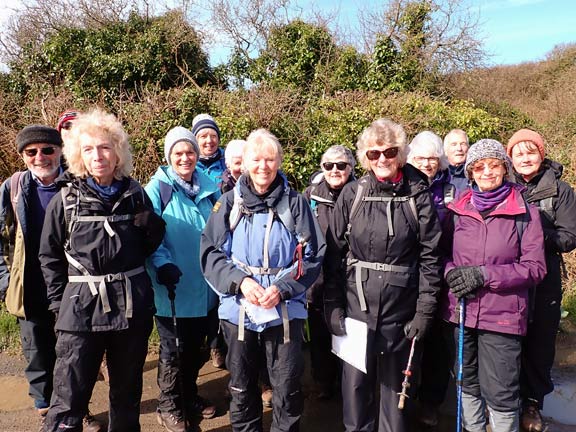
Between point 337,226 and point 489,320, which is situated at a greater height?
point 337,226

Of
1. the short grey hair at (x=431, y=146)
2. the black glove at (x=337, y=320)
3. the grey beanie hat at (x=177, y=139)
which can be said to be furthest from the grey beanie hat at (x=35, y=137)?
the short grey hair at (x=431, y=146)

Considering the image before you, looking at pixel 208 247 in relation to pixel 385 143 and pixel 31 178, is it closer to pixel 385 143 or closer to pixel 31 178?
pixel 385 143

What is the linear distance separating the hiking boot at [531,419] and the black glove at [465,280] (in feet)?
4.80

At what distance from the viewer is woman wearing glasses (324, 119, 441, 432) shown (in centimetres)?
280

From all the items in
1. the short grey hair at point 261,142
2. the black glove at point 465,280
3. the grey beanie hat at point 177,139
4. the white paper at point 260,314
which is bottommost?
the white paper at point 260,314

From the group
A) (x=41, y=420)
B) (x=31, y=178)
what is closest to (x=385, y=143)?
(x=31, y=178)

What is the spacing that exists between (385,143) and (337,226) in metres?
0.63

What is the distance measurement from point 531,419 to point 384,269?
75.7 inches

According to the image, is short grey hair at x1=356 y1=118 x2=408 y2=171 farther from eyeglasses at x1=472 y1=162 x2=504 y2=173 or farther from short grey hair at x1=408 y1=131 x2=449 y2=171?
short grey hair at x1=408 y1=131 x2=449 y2=171

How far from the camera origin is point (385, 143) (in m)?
2.80

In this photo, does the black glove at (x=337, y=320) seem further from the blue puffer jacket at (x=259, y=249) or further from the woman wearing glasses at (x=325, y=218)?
the woman wearing glasses at (x=325, y=218)

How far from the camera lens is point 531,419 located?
3.50 meters

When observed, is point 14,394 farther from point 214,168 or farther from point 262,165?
point 262,165

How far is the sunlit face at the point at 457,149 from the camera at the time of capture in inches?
168
